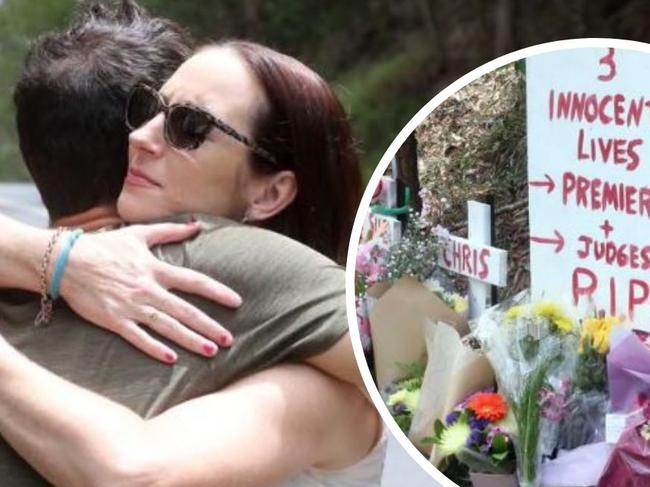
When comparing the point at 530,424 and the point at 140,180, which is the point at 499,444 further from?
the point at 140,180

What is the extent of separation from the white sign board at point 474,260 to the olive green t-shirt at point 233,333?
0.46ft

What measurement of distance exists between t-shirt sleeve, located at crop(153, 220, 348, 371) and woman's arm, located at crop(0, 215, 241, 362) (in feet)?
0.05

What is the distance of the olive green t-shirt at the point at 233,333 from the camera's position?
1.37m

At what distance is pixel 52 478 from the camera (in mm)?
1327

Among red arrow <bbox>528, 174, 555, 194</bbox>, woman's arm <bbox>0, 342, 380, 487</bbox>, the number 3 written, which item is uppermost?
the number 3 written

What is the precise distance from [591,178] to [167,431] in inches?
17.4

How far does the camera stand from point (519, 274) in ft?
4.12

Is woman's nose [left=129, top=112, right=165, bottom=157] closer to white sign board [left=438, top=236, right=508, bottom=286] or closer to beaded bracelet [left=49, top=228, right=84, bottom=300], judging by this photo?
beaded bracelet [left=49, top=228, right=84, bottom=300]

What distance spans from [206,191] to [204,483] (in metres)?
0.31

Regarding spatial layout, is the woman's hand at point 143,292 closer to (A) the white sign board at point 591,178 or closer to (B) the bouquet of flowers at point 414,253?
(B) the bouquet of flowers at point 414,253

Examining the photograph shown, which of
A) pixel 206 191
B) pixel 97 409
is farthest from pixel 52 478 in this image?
pixel 206 191

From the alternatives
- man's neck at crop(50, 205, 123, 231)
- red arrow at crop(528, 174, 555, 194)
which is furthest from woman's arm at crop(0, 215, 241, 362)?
red arrow at crop(528, 174, 555, 194)

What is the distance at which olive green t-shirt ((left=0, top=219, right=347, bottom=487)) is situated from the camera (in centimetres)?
137

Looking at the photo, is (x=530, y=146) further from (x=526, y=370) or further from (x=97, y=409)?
(x=97, y=409)
